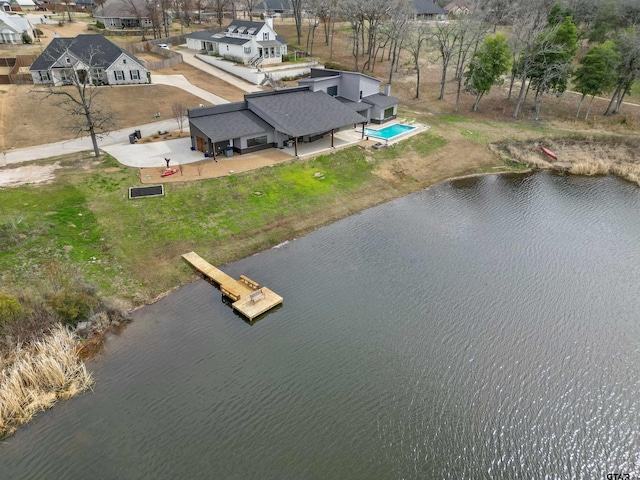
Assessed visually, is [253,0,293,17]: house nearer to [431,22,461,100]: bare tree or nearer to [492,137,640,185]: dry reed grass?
[431,22,461,100]: bare tree

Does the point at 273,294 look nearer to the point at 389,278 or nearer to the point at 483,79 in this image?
the point at 389,278

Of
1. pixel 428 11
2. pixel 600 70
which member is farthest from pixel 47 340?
pixel 428 11

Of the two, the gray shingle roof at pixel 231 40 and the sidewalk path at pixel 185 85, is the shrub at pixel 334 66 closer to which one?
the gray shingle roof at pixel 231 40

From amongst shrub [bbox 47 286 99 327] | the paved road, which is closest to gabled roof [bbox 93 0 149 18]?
the paved road

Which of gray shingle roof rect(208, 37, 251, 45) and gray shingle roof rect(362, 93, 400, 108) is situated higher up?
gray shingle roof rect(208, 37, 251, 45)

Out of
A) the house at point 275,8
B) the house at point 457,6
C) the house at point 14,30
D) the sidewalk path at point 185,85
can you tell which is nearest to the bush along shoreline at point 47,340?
the sidewalk path at point 185,85

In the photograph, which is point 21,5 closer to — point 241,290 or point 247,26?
point 247,26
